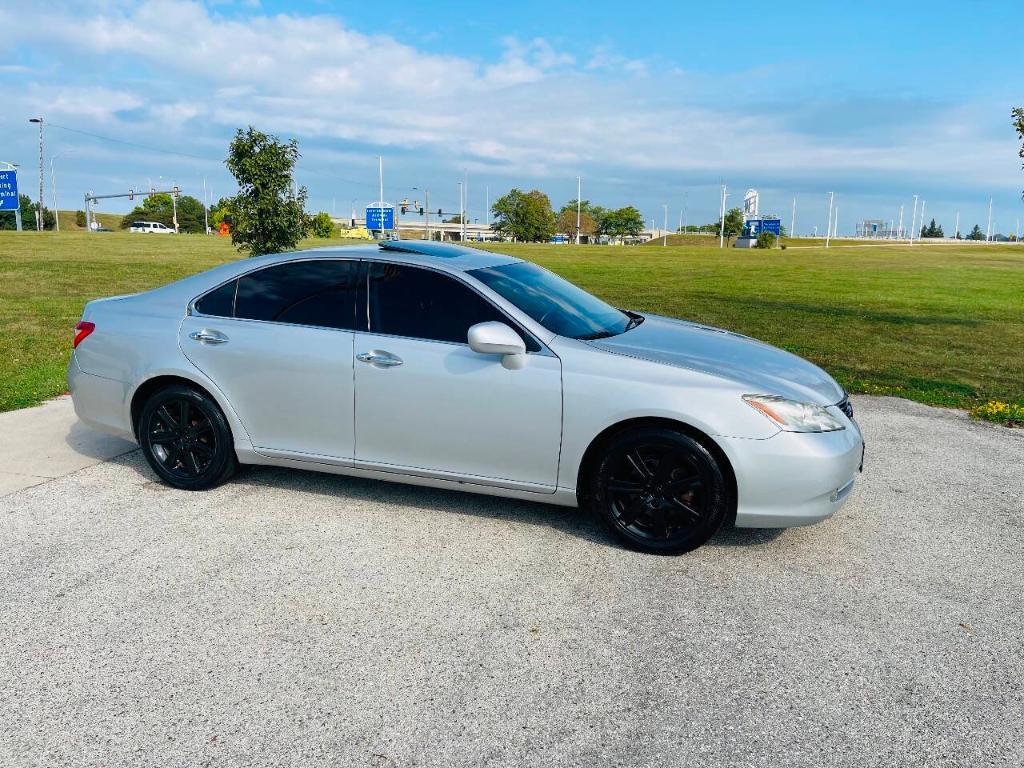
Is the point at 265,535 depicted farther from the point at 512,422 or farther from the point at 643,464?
the point at 643,464

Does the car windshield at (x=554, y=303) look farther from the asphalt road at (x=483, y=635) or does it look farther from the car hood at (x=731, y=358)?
the asphalt road at (x=483, y=635)

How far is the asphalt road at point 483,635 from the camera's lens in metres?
2.64

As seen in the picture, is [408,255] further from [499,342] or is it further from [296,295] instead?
[499,342]

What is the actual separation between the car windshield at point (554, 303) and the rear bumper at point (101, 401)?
242 centimetres

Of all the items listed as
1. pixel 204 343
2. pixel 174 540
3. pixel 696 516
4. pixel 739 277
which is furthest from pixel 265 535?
pixel 739 277

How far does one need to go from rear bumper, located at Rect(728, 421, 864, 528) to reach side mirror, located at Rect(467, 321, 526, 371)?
3.76 feet

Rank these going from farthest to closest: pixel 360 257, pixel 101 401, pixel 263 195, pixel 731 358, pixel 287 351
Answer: pixel 263 195 → pixel 101 401 → pixel 360 257 → pixel 287 351 → pixel 731 358

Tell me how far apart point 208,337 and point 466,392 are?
5.64 feet

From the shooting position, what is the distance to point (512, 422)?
13.6ft

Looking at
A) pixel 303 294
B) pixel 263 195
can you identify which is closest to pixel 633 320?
pixel 303 294

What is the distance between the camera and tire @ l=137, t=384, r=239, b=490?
4.83m

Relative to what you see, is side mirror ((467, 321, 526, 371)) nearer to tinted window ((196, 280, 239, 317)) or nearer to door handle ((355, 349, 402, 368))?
door handle ((355, 349, 402, 368))

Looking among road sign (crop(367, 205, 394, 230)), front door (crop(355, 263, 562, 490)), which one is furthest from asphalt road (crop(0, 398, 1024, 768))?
road sign (crop(367, 205, 394, 230))

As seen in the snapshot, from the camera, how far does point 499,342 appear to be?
4.04 meters
